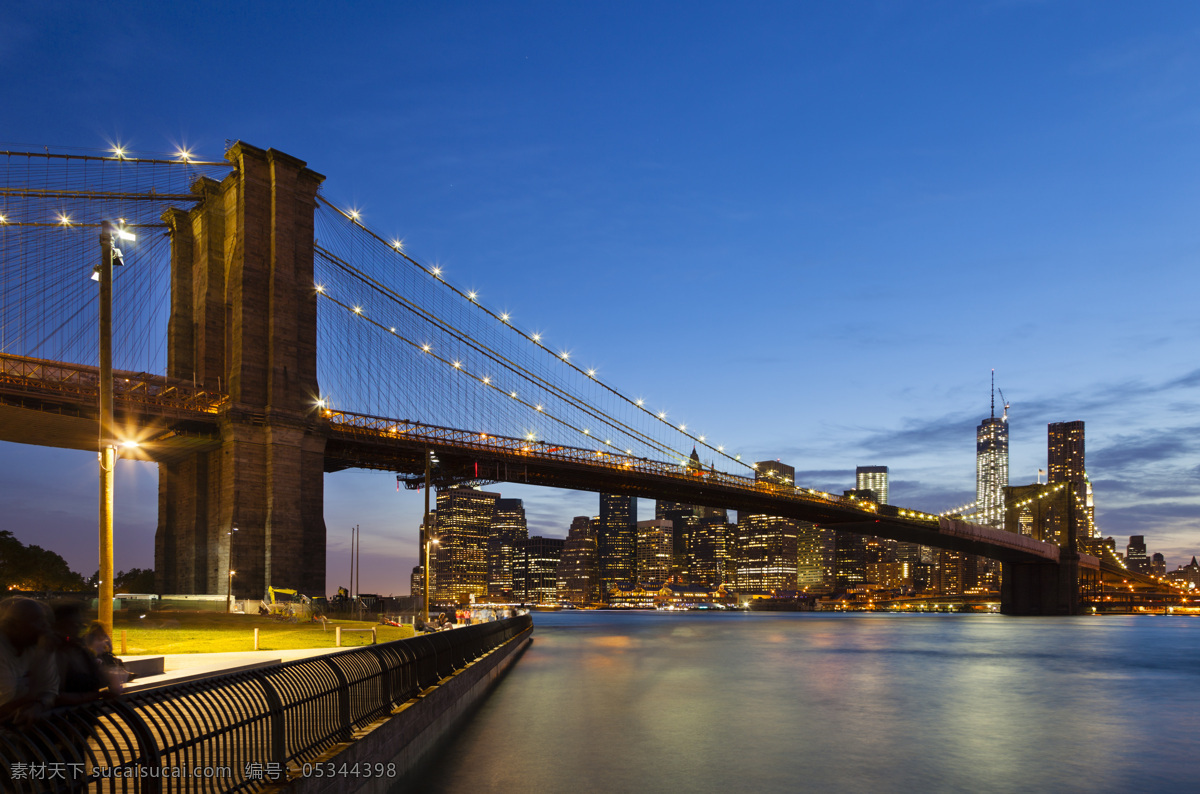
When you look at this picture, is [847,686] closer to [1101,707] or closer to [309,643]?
[1101,707]

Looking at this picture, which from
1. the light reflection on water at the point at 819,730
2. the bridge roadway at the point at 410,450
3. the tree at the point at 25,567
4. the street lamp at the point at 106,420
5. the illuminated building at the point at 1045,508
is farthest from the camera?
the illuminated building at the point at 1045,508

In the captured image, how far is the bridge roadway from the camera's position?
47875 millimetres

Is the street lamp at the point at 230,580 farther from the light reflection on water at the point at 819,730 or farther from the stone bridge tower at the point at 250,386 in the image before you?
the light reflection on water at the point at 819,730

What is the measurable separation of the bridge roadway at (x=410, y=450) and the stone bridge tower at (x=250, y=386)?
181cm

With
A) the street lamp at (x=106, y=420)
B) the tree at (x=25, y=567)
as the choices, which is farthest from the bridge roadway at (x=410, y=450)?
the tree at (x=25, y=567)

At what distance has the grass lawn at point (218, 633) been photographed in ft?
93.8

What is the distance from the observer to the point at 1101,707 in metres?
23.5

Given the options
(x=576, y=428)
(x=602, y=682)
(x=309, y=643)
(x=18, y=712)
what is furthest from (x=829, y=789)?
(x=576, y=428)

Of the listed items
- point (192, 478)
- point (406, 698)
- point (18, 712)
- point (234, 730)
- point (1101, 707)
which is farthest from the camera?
point (192, 478)

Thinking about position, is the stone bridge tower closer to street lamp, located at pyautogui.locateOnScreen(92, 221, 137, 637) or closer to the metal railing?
street lamp, located at pyautogui.locateOnScreen(92, 221, 137, 637)

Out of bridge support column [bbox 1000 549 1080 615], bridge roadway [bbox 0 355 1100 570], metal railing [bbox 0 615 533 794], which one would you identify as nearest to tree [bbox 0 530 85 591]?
bridge roadway [bbox 0 355 1100 570]

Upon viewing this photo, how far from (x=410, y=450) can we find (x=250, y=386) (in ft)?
48.9

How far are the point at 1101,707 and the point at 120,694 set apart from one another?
24.3 meters

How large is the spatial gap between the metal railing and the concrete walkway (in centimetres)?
331
